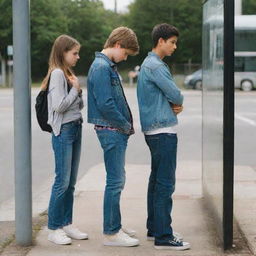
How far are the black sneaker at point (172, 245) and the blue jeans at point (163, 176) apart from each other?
0.11 feet

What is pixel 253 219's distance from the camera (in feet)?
19.7

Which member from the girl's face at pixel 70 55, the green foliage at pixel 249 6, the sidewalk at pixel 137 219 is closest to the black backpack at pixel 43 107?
the girl's face at pixel 70 55

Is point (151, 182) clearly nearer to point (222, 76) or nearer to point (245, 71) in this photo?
→ point (222, 76)

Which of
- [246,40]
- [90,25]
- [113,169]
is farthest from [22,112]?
[90,25]

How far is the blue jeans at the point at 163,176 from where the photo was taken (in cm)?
502

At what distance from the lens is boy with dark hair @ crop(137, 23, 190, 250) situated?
499 centimetres

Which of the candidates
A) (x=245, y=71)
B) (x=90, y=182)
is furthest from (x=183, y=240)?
(x=245, y=71)

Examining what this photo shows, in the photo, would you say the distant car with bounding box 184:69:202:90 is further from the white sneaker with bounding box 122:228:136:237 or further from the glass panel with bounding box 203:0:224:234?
the white sneaker with bounding box 122:228:136:237

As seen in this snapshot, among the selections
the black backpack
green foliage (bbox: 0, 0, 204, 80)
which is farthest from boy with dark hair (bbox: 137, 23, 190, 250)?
green foliage (bbox: 0, 0, 204, 80)

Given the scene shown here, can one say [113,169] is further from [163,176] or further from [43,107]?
[43,107]

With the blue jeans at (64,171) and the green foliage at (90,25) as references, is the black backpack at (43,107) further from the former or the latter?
the green foliage at (90,25)

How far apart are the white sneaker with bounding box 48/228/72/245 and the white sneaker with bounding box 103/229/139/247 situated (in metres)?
0.31

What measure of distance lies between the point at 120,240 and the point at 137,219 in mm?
1019

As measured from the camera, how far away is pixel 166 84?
4934 millimetres
